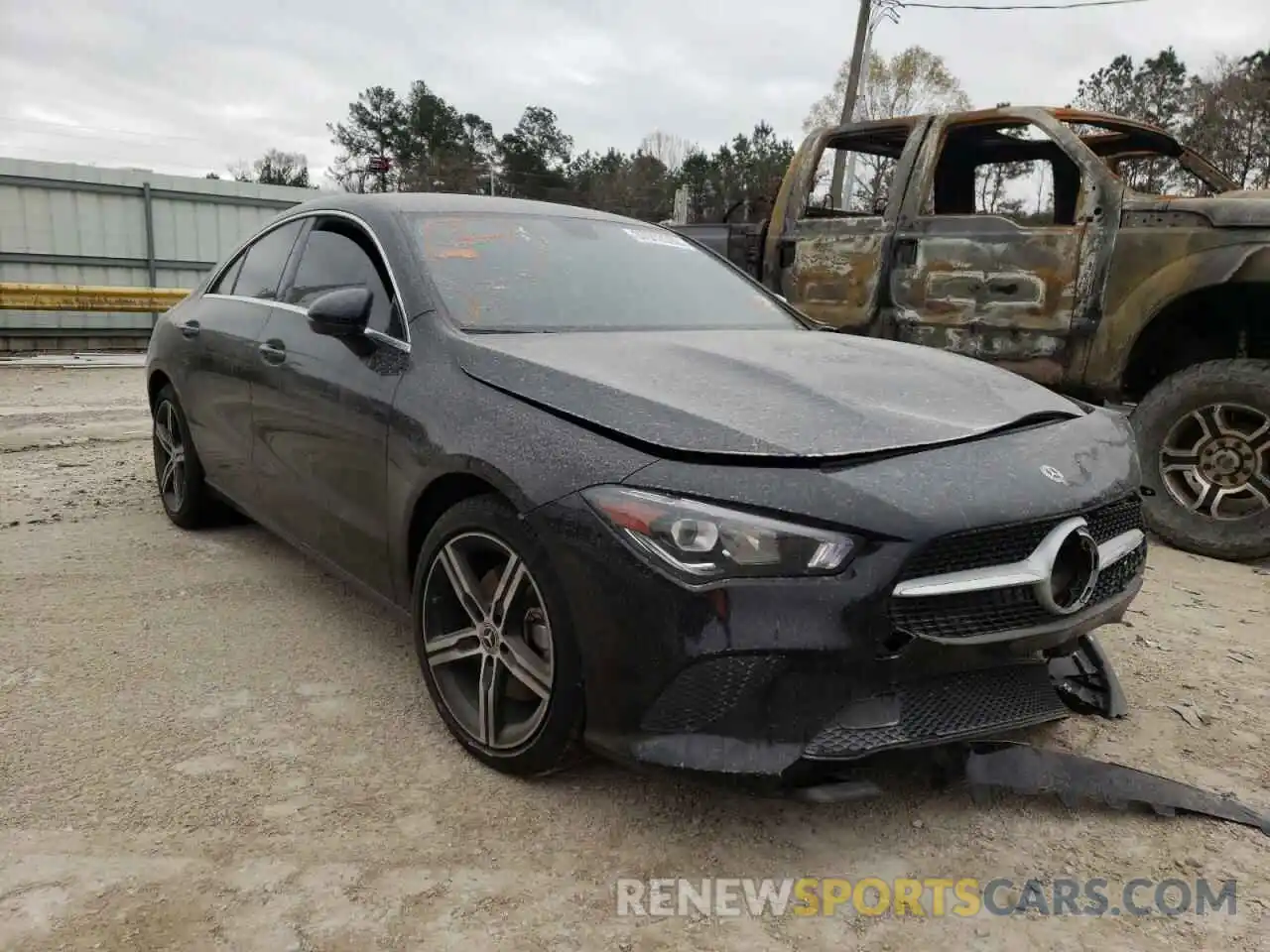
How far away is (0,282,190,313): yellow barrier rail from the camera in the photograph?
41.8ft

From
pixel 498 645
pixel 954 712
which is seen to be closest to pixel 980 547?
pixel 954 712

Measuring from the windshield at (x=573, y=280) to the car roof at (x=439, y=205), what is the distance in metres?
0.05

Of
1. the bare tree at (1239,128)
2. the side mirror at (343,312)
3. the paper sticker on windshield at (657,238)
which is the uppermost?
the bare tree at (1239,128)

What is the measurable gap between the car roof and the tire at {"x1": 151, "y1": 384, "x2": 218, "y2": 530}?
4.60 ft

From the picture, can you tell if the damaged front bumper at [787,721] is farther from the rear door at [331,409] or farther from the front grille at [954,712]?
the rear door at [331,409]

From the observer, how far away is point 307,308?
132 inches

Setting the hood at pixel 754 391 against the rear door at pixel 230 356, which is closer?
the hood at pixel 754 391

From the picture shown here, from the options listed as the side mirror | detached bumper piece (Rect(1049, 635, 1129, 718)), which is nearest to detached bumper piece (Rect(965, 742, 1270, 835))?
detached bumper piece (Rect(1049, 635, 1129, 718))

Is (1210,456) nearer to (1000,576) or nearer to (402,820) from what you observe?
(1000,576)

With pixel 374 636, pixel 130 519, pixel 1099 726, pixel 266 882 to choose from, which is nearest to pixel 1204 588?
pixel 1099 726

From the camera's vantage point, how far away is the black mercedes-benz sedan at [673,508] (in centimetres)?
192

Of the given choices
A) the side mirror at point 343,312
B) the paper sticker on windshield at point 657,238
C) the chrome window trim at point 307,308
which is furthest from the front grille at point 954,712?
the paper sticker on windshield at point 657,238

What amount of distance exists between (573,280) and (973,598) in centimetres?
176

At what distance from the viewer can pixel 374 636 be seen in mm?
3412
